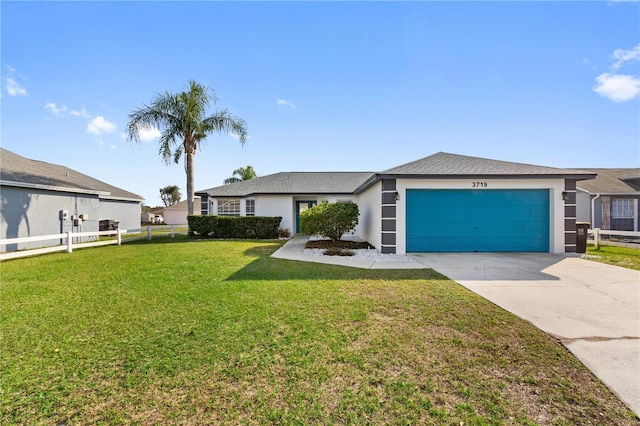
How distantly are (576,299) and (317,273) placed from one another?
529cm

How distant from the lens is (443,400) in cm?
240

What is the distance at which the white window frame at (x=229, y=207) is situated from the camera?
18.9 m

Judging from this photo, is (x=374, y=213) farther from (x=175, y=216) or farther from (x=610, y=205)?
(x=175, y=216)

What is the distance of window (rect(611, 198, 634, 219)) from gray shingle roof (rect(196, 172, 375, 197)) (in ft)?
54.3

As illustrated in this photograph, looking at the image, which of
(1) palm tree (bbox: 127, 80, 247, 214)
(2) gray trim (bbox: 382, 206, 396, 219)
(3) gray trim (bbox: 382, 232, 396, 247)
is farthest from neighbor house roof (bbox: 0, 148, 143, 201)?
(3) gray trim (bbox: 382, 232, 396, 247)

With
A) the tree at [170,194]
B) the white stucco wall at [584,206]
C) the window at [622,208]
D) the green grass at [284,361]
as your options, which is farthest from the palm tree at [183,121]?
the tree at [170,194]

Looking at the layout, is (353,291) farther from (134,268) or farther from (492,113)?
(492,113)

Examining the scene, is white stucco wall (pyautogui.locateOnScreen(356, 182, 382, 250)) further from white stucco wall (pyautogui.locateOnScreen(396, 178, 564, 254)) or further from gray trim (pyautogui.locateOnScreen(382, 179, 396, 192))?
white stucco wall (pyautogui.locateOnScreen(396, 178, 564, 254))

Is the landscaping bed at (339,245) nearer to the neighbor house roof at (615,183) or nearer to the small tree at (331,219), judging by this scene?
the small tree at (331,219)

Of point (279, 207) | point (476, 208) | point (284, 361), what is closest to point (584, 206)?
point (476, 208)

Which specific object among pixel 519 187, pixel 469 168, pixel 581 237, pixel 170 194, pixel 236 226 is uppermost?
pixel 170 194

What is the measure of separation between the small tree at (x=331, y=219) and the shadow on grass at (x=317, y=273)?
11.9 feet

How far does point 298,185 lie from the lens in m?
18.9

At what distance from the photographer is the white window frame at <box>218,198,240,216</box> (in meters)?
18.9
